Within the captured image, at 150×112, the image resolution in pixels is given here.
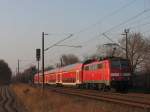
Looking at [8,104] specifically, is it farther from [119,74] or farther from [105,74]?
[119,74]

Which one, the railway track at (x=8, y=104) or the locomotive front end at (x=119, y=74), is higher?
the locomotive front end at (x=119, y=74)

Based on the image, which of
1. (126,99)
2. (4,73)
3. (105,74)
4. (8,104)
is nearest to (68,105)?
(126,99)

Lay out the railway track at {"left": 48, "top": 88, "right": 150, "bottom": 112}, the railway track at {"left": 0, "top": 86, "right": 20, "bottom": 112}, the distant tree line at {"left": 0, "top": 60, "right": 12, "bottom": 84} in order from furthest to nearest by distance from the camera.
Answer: the distant tree line at {"left": 0, "top": 60, "right": 12, "bottom": 84}, the railway track at {"left": 0, "top": 86, "right": 20, "bottom": 112}, the railway track at {"left": 48, "top": 88, "right": 150, "bottom": 112}

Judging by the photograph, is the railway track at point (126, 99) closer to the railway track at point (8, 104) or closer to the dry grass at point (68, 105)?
the dry grass at point (68, 105)

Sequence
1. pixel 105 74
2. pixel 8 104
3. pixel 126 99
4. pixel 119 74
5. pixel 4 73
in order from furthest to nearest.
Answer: pixel 4 73, pixel 105 74, pixel 119 74, pixel 8 104, pixel 126 99

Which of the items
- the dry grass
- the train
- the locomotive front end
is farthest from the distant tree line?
the dry grass

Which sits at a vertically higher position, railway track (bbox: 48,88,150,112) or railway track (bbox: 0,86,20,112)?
railway track (bbox: 48,88,150,112)

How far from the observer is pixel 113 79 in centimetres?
3838

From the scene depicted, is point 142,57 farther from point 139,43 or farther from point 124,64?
Result: point 124,64

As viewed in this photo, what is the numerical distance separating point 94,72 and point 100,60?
202cm

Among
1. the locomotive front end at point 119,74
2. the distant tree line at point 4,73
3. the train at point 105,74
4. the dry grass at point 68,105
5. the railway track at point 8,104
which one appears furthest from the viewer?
the distant tree line at point 4,73

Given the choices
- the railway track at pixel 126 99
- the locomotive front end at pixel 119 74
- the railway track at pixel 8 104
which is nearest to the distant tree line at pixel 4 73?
the railway track at pixel 8 104

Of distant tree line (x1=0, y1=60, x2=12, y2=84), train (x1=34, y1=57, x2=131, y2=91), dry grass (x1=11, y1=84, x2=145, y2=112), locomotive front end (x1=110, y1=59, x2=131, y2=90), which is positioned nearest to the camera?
dry grass (x1=11, y1=84, x2=145, y2=112)

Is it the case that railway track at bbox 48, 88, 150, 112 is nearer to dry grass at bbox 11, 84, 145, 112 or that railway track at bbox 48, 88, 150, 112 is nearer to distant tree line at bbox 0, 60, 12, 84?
dry grass at bbox 11, 84, 145, 112
